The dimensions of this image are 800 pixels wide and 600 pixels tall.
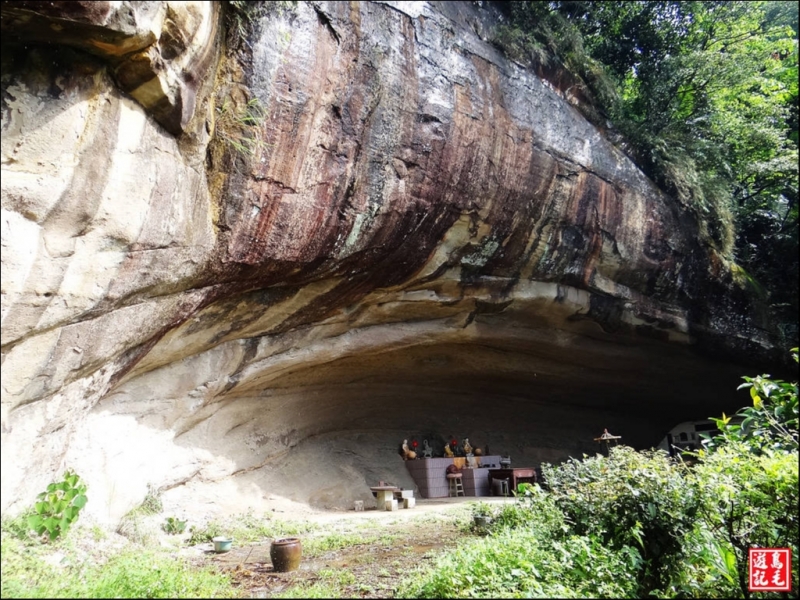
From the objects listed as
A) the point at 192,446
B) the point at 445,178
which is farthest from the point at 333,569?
the point at 445,178

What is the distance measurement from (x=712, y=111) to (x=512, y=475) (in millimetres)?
8169

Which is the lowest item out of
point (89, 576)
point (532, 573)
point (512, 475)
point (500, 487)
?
point (500, 487)

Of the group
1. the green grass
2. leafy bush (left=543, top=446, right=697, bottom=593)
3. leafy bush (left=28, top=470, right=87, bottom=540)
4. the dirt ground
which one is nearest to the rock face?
leafy bush (left=28, top=470, right=87, bottom=540)

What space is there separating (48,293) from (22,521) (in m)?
1.69

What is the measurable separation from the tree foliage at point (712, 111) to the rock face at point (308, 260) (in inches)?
27.5

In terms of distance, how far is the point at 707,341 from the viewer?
1055 centimetres

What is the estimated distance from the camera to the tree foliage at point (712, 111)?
32.7 ft

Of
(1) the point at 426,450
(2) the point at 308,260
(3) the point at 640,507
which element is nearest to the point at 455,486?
(1) the point at 426,450

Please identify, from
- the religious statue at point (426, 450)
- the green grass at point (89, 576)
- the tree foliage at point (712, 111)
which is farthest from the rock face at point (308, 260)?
the tree foliage at point (712, 111)

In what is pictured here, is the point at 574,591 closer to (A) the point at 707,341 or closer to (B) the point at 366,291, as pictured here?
(B) the point at 366,291

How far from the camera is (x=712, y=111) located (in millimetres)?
11406

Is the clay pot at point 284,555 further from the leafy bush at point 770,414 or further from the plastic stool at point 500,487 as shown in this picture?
the plastic stool at point 500,487

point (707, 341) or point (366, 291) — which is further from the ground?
point (366, 291)

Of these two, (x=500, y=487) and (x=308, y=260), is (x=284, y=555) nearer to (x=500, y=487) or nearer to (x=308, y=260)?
(x=308, y=260)
